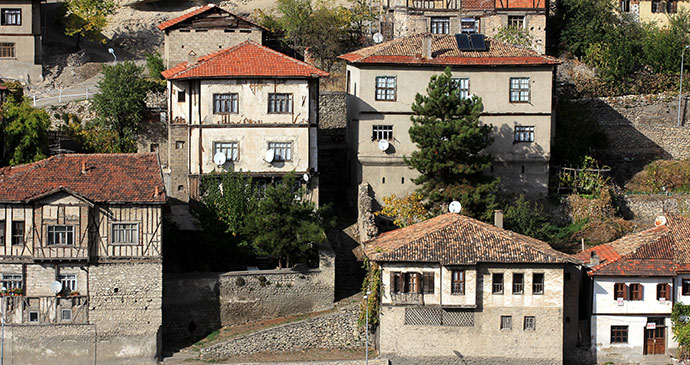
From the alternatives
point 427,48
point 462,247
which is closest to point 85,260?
point 462,247

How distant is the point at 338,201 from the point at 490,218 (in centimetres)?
905

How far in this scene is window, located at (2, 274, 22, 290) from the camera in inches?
2147

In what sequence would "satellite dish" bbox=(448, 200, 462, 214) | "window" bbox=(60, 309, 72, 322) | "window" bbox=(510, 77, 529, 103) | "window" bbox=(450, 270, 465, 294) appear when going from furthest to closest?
"window" bbox=(510, 77, 529, 103) → "satellite dish" bbox=(448, 200, 462, 214) → "window" bbox=(450, 270, 465, 294) → "window" bbox=(60, 309, 72, 322)

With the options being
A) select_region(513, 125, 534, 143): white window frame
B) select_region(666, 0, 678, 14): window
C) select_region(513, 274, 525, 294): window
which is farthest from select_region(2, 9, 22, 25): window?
select_region(666, 0, 678, 14): window

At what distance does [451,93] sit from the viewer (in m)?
61.6

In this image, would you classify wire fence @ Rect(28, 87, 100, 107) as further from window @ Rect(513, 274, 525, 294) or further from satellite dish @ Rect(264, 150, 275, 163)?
window @ Rect(513, 274, 525, 294)

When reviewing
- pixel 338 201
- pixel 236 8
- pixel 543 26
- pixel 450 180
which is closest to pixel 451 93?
pixel 450 180

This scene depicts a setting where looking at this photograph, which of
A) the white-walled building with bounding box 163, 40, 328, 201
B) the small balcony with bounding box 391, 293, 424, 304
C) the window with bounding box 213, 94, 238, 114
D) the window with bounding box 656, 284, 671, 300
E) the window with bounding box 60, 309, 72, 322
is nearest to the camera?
the window with bounding box 60, 309, 72, 322

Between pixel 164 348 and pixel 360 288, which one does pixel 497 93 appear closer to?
pixel 360 288

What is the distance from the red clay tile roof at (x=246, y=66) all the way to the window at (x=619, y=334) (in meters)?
16.3

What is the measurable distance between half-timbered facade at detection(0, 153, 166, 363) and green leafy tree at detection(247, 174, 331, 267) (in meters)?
4.35

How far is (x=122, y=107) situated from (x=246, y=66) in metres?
7.52

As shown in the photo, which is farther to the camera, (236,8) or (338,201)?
(236,8)

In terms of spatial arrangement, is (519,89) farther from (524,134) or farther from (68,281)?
(68,281)
